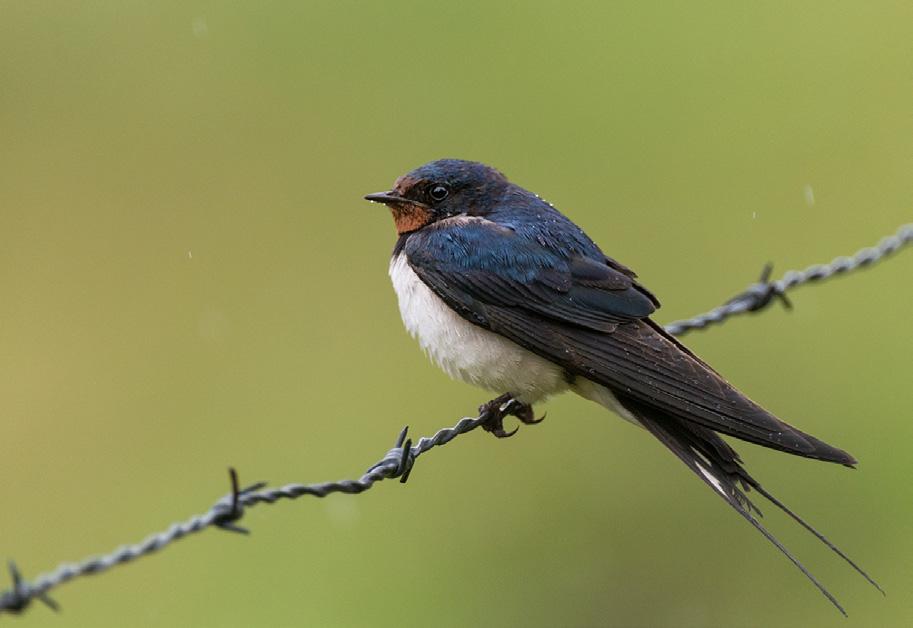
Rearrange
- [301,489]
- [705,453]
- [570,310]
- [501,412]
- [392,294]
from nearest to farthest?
1. [301,489]
2. [705,453]
3. [570,310]
4. [501,412]
5. [392,294]

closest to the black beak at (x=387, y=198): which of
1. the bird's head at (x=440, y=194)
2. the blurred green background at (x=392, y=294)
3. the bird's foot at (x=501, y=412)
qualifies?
the bird's head at (x=440, y=194)

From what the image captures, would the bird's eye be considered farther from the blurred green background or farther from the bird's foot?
the blurred green background

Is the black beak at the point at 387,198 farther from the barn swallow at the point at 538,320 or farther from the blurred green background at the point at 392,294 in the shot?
the blurred green background at the point at 392,294

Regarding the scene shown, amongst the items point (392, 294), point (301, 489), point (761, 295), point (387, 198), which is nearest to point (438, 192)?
point (387, 198)

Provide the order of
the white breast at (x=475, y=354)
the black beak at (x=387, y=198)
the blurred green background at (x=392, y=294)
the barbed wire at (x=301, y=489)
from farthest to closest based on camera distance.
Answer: the blurred green background at (x=392, y=294), the black beak at (x=387, y=198), the white breast at (x=475, y=354), the barbed wire at (x=301, y=489)

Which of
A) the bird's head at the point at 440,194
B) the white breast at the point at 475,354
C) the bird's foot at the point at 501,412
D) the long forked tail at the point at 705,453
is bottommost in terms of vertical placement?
the long forked tail at the point at 705,453

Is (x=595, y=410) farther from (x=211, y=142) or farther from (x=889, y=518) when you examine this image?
(x=211, y=142)

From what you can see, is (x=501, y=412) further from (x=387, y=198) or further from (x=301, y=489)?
(x=301, y=489)

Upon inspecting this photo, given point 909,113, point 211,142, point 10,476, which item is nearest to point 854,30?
point 909,113
